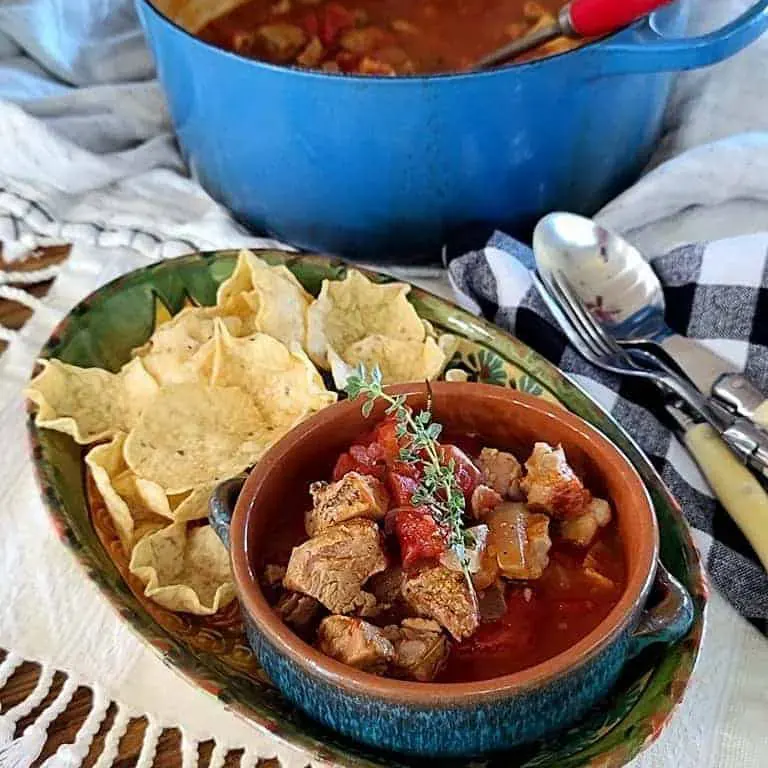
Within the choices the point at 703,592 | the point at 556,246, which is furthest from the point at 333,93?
the point at 703,592

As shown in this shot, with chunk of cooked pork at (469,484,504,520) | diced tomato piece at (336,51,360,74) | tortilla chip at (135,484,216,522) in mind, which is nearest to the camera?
chunk of cooked pork at (469,484,504,520)

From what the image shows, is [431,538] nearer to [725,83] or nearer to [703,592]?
[703,592]

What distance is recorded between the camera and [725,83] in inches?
62.5

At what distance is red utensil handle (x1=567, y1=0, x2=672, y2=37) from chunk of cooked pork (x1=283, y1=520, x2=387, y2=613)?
64 cm

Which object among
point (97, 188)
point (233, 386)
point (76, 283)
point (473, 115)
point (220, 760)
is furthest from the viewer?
point (97, 188)

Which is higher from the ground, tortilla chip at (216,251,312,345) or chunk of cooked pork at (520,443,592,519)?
chunk of cooked pork at (520,443,592,519)

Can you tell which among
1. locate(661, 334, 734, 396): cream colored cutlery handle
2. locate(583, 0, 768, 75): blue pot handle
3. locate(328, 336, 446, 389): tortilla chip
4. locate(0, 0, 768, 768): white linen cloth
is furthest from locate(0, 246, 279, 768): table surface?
locate(583, 0, 768, 75): blue pot handle

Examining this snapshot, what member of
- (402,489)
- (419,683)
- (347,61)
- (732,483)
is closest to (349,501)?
(402,489)

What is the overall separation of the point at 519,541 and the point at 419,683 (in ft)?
0.45

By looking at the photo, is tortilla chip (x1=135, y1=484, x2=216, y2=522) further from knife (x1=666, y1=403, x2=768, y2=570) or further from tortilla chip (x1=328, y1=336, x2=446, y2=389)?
knife (x1=666, y1=403, x2=768, y2=570)

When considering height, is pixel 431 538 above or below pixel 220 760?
above

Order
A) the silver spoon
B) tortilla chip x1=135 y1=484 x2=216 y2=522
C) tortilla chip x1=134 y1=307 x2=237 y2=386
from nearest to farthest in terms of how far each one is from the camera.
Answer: tortilla chip x1=135 y1=484 x2=216 y2=522, tortilla chip x1=134 y1=307 x2=237 y2=386, the silver spoon

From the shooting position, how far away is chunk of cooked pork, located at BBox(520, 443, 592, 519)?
2.94 ft

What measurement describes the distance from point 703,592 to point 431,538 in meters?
0.25
